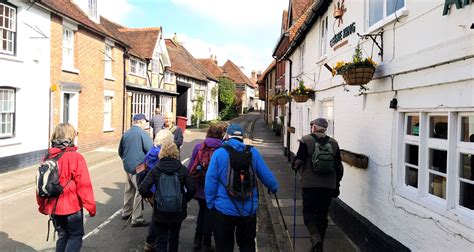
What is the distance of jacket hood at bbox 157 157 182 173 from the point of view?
4.39 m

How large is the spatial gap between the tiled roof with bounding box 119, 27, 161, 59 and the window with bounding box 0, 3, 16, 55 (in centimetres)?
1276

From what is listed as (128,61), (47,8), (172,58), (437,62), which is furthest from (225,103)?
(437,62)

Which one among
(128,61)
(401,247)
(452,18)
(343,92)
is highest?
(128,61)

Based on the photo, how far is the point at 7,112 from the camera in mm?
11492

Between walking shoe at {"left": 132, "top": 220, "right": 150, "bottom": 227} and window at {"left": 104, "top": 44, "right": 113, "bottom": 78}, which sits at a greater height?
window at {"left": 104, "top": 44, "right": 113, "bottom": 78}

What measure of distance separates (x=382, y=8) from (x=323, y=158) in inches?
93.1

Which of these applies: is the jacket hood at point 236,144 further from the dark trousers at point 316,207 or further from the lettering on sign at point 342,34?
the lettering on sign at point 342,34

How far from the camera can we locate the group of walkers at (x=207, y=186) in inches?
151

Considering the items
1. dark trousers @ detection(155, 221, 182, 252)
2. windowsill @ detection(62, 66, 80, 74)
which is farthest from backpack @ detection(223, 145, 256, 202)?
windowsill @ detection(62, 66, 80, 74)

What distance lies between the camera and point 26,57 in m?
12.1

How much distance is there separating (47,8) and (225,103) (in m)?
36.4

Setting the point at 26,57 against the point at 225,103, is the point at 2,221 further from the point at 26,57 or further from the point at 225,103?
the point at 225,103

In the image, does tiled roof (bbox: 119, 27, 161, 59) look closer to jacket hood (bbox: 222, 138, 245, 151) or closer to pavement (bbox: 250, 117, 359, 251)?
pavement (bbox: 250, 117, 359, 251)

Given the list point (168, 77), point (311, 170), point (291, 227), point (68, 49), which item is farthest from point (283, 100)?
point (168, 77)
